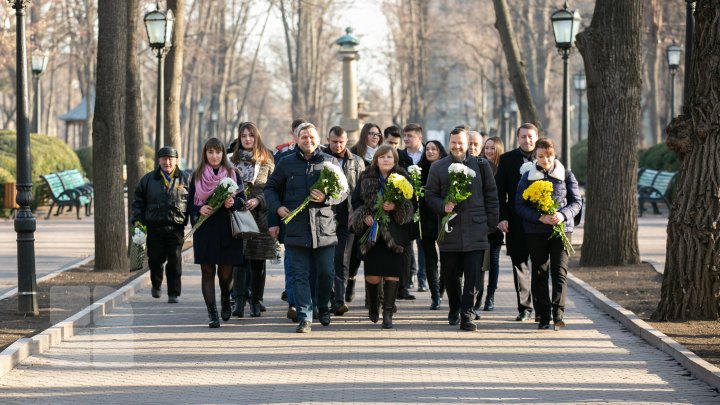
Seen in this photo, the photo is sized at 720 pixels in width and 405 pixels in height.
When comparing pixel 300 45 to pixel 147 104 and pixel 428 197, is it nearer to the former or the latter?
pixel 147 104

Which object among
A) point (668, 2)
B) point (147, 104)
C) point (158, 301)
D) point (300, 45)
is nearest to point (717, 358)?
point (158, 301)

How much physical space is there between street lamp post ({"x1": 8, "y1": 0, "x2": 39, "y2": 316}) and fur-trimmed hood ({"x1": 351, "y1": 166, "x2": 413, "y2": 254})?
10.3 feet

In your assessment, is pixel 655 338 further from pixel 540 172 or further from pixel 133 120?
pixel 133 120

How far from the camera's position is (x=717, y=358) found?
10.3m

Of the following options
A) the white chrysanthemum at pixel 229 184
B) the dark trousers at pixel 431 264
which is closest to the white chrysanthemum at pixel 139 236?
the white chrysanthemum at pixel 229 184

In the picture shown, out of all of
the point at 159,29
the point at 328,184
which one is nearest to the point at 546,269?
the point at 328,184

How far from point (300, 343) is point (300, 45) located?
49.5 m

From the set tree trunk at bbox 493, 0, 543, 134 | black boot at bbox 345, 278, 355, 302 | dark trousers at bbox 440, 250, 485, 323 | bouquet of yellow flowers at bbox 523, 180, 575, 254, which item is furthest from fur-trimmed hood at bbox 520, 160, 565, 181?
tree trunk at bbox 493, 0, 543, 134

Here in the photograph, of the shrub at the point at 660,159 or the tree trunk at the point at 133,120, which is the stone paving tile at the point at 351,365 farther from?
the shrub at the point at 660,159

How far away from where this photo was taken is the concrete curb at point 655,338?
9.54 m

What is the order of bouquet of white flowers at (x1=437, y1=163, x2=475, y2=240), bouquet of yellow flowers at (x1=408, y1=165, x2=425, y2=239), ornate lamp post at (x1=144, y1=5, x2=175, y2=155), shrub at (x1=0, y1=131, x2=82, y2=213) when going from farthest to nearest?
shrub at (x1=0, y1=131, x2=82, y2=213) < ornate lamp post at (x1=144, y1=5, x2=175, y2=155) < bouquet of yellow flowers at (x1=408, y1=165, x2=425, y2=239) < bouquet of white flowers at (x1=437, y1=163, x2=475, y2=240)

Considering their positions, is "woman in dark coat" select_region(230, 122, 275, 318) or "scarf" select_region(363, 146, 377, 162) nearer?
"woman in dark coat" select_region(230, 122, 275, 318)

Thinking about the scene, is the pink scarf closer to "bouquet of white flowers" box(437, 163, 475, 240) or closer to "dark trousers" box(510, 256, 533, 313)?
"bouquet of white flowers" box(437, 163, 475, 240)

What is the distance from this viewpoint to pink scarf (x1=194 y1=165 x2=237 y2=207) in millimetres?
13031
